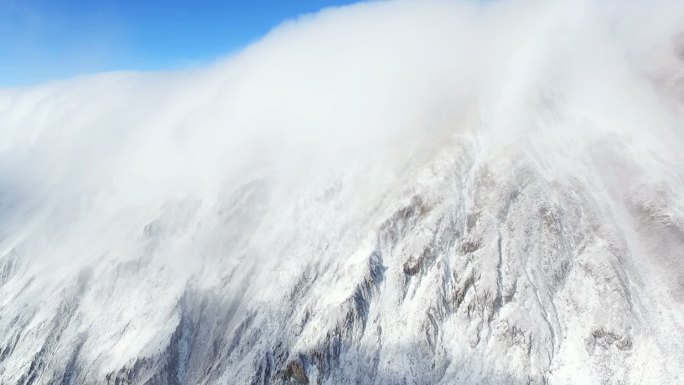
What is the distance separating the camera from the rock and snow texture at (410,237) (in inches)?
2076

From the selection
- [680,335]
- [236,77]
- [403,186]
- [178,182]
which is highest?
[236,77]

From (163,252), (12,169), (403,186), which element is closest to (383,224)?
(403,186)

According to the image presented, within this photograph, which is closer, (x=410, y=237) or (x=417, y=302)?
(x=417, y=302)

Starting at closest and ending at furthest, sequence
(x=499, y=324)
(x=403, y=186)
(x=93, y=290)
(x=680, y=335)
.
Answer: (x=680, y=335)
(x=499, y=324)
(x=403, y=186)
(x=93, y=290)

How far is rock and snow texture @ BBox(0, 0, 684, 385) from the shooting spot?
5272 centimetres

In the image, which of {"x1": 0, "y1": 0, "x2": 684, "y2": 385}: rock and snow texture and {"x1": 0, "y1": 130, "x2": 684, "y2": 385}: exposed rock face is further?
{"x1": 0, "y1": 0, "x2": 684, "y2": 385}: rock and snow texture

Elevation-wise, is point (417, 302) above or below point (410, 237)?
below

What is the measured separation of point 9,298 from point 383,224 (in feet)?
246

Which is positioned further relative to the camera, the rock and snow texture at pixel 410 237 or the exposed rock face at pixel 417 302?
the rock and snow texture at pixel 410 237

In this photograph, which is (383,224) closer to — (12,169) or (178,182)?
(178,182)

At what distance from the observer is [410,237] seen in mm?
64188

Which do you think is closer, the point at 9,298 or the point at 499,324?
the point at 499,324

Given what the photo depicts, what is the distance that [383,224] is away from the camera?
218 feet

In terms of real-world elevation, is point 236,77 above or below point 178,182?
above
